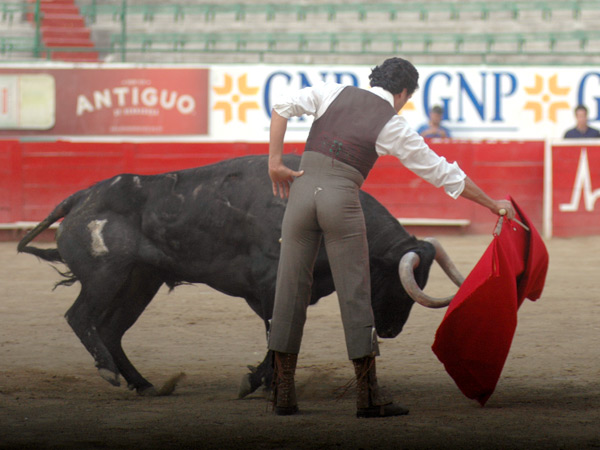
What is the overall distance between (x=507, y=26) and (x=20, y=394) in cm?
1244

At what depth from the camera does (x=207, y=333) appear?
18.1ft

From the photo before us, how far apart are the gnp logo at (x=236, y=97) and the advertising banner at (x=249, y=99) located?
0.01 metres

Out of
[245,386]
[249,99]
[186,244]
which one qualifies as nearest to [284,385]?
[245,386]

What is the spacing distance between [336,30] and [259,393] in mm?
11729

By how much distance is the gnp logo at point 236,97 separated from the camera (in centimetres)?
1266

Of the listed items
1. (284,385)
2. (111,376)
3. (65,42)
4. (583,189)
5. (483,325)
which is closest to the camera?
(284,385)

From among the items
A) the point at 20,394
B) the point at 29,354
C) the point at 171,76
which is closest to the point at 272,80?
the point at 171,76

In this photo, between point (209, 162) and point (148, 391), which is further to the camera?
point (209, 162)

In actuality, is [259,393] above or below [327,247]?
below

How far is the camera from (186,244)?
4.19m

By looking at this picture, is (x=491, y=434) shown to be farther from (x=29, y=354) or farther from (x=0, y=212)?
(x=0, y=212)

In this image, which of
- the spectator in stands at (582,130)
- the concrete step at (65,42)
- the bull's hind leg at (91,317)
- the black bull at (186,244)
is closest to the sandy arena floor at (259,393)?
the bull's hind leg at (91,317)

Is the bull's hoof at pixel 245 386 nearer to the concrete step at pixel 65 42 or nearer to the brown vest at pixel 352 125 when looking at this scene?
the brown vest at pixel 352 125

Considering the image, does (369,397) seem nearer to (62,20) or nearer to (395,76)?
(395,76)
